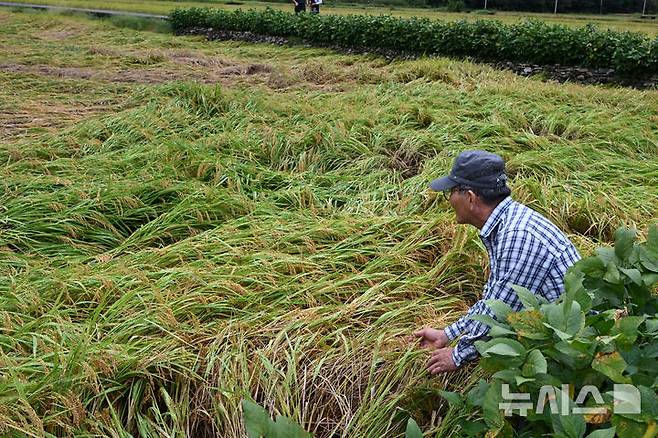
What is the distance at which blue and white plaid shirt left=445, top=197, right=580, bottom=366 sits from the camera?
215cm

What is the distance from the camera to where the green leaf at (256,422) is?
140 centimetres

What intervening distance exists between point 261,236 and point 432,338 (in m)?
1.55

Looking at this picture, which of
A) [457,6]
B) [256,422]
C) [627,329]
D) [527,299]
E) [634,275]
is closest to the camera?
[256,422]

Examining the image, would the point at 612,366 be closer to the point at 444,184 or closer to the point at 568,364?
the point at 568,364

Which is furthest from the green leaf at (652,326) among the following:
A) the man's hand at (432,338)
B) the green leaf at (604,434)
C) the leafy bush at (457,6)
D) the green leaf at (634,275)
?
the leafy bush at (457,6)

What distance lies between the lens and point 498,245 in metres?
2.21

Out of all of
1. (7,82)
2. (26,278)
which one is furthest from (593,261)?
(7,82)

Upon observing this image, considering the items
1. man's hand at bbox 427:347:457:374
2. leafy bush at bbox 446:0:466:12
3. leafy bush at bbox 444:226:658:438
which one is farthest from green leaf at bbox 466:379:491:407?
leafy bush at bbox 446:0:466:12

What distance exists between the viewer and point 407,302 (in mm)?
2979

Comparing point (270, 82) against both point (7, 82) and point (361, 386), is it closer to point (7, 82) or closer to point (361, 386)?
point (7, 82)

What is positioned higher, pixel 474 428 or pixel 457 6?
pixel 457 6

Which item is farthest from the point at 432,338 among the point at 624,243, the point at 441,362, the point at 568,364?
the point at 568,364

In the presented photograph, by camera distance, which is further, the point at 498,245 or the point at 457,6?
the point at 457,6

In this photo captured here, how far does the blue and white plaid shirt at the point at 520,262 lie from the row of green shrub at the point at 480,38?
8.08 m
